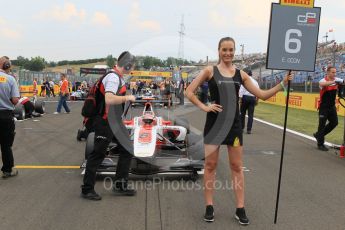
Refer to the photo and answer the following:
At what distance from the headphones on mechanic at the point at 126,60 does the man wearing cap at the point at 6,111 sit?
1943mm

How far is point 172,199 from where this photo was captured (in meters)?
4.98

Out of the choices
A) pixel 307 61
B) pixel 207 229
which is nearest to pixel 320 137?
pixel 307 61

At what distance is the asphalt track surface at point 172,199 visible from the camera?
4.18m

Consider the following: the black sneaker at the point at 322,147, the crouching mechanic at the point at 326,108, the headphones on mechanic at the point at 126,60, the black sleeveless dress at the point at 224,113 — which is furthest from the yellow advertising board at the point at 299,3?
the black sneaker at the point at 322,147

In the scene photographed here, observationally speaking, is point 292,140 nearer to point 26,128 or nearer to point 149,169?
point 149,169

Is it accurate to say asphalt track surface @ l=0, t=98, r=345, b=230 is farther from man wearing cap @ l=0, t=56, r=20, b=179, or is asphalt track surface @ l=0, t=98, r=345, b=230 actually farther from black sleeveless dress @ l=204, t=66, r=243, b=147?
black sleeveless dress @ l=204, t=66, r=243, b=147

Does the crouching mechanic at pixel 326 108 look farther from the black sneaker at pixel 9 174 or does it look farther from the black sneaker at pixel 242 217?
the black sneaker at pixel 9 174

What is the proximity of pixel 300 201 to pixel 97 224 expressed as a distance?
2.47 meters

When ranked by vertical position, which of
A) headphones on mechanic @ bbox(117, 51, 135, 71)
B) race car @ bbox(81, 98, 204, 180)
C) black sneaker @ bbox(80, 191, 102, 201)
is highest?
headphones on mechanic @ bbox(117, 51, 135, 71)

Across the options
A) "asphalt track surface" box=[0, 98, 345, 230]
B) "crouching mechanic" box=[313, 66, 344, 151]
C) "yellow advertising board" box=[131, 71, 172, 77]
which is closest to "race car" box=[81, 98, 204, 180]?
"asphalt track surface" box=[0, 98, 345, 230]

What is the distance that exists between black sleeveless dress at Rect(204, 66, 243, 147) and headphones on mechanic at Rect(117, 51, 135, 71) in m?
1.23

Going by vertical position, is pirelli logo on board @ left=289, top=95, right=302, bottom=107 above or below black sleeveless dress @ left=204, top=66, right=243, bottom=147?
below

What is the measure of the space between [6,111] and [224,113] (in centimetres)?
335

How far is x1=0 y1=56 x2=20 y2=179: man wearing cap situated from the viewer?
19.1 ft
